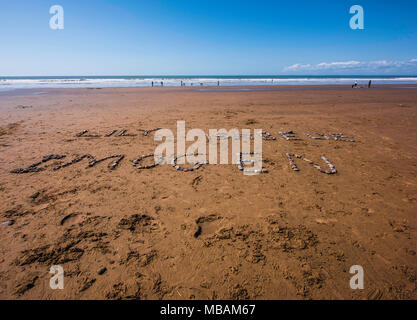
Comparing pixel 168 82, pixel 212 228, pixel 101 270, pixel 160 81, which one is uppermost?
pixel 160 81

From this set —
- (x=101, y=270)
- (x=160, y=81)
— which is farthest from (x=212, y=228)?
(x=160, y=81)

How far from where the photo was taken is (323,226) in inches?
168

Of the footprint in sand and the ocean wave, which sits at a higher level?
the ocean wave

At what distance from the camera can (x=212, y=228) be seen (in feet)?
14.1

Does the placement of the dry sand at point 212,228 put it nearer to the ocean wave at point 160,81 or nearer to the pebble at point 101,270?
the pebble at point 101,270

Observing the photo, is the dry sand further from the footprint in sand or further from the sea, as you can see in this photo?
the sea

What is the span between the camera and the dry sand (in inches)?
124

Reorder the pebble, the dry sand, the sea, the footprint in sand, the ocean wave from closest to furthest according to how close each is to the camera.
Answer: the dry sand, the pebble, the footprint in sand, the sea, the ocean wave

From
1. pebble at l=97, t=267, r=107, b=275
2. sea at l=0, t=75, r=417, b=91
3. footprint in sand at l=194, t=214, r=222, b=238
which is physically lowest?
pebble at l=97, t=267, r=107, b=275

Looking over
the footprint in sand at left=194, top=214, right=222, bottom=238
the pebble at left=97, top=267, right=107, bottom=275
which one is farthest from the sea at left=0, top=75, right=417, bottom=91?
the pebble at left=97, top=267, right=107, bottom=275

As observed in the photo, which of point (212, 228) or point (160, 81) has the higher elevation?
point (160, 81)

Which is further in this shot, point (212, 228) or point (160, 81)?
point (160, 81)

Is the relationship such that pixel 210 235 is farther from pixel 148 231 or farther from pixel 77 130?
pixel 77 130

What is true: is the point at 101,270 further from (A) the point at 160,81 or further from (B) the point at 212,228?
(A) the point at 160,81
